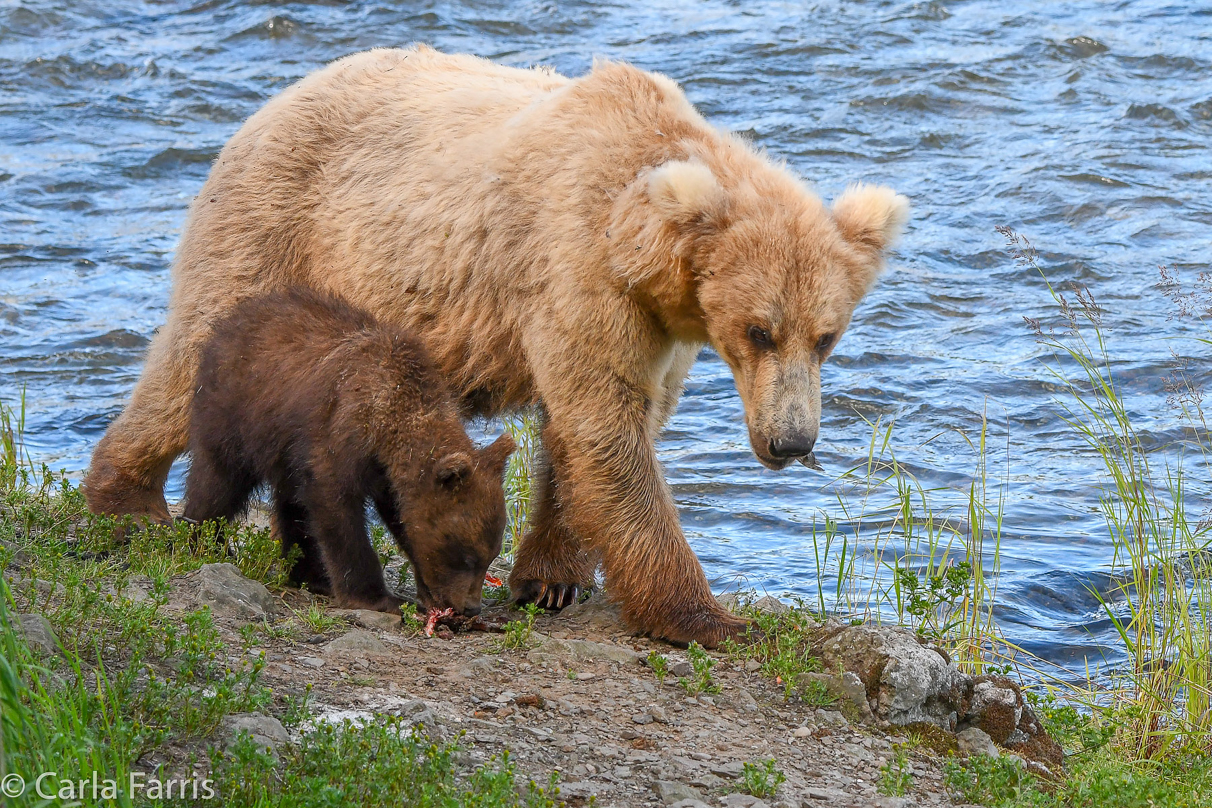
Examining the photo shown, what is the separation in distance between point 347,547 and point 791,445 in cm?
188

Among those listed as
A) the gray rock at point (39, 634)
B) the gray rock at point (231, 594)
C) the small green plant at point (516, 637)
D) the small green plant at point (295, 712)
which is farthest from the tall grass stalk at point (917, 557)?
the gray rock at point (39, 634)

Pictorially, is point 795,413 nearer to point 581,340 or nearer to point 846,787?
point 581,340

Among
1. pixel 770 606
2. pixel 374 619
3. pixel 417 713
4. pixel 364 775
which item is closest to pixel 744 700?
pixel 770 606

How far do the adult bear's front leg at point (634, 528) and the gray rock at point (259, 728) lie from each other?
1.92 metres

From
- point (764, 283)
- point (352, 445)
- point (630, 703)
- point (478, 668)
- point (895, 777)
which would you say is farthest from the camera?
point (352, 445)

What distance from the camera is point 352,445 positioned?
18.1 ft

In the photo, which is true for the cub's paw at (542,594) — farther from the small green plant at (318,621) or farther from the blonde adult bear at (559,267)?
the small green plant at (318,621)

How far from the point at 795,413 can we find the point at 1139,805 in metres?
1.81

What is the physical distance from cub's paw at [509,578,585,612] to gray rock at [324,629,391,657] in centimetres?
116

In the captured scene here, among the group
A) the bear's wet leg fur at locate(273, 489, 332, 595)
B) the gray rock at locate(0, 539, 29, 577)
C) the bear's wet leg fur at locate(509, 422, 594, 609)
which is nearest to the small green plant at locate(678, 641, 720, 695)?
the bear's wet leg fur at locate(509, 422, 594, 609)

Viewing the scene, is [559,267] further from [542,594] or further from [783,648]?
[783,648]

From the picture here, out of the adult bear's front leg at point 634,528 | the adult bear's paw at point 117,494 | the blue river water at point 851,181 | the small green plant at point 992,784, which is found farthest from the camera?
the blue river water at point 851,181

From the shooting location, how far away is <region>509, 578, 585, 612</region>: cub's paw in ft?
20.7

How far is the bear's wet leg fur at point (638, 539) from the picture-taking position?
222 inches
